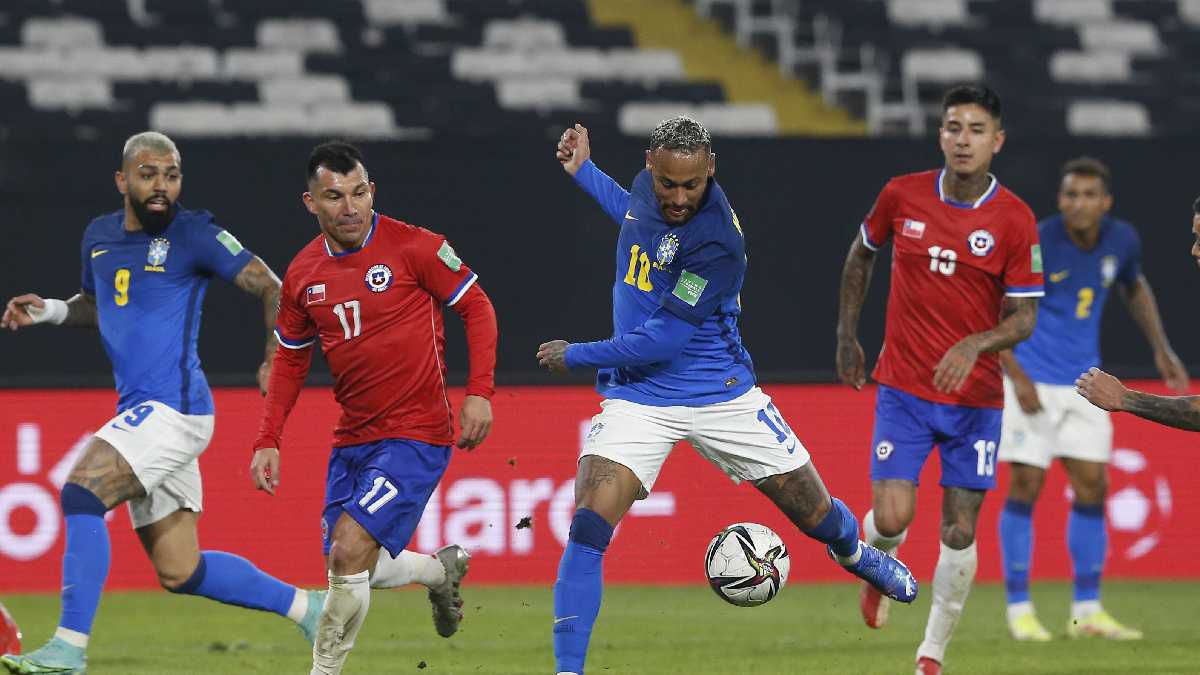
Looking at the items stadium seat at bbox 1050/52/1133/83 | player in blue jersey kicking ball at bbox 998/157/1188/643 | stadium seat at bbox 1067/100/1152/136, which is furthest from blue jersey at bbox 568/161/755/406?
stadium seat at bbox 1050/52/1133/83

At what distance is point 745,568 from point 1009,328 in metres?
1.66

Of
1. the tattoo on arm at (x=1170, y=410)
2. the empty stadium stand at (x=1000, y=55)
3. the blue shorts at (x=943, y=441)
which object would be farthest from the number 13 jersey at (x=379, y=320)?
the empty stadium stand at (x=1000, y=55)

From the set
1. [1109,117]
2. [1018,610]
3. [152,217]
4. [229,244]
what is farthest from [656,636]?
[1109,117]

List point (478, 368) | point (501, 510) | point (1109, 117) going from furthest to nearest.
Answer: point (1109, 117) → point (501, 510) → point (478, 368)

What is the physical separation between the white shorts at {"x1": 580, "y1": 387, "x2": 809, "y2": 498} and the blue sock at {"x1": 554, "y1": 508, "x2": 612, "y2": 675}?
0.29m

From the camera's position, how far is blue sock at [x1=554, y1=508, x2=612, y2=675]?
21.8 feet

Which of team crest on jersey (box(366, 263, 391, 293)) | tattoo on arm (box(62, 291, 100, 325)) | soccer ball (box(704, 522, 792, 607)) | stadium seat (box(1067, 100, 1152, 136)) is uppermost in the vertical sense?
stadium seat (box(1067, 100, 1152, 136))

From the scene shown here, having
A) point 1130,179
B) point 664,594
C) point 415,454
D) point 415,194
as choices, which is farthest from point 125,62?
point 415,454

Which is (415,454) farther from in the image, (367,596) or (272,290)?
(272,290)

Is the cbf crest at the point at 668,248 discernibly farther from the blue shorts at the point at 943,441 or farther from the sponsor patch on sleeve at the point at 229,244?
the sponsor patch on sleeve at the point at 229,244

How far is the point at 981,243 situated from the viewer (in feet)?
26.1

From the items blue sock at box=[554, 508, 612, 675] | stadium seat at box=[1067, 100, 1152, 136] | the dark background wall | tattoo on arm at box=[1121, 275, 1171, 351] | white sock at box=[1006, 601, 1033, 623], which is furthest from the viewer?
stadium seat at box=[1067, 100, 1152, 136]

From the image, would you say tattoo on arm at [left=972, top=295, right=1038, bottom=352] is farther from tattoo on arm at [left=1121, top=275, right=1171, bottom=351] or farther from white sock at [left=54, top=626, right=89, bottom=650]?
white sock at [left=54, top=626, right=89, bottom=650]

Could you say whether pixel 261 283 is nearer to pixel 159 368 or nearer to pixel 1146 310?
pixel 159 368
